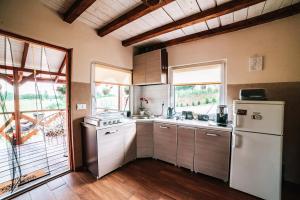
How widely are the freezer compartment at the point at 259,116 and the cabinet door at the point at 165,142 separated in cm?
104

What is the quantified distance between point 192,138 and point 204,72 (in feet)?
4.52

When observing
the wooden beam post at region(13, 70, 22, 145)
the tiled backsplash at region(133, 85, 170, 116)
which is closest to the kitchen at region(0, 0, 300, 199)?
the tiled backsplash at region(133, 85, 170, 116)

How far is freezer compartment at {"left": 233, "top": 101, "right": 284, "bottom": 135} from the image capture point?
5.11 feet

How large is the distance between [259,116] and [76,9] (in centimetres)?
282

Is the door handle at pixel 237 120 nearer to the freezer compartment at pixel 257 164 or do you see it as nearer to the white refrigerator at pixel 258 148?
the white refrigerator at pixel 258 148

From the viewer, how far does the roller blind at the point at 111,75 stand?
263cm

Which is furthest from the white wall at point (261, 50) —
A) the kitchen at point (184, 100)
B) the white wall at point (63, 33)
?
the white wall at point (63, 33)

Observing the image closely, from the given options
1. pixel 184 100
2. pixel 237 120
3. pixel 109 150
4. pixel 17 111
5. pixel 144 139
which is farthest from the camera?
pixel 17 111

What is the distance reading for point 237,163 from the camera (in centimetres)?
180

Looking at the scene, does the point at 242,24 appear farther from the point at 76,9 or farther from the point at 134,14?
the point at 76,9

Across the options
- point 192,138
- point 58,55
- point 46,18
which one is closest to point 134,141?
point 192,138

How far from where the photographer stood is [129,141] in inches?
100

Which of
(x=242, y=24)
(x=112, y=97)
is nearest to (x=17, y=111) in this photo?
(x=112, y=97)

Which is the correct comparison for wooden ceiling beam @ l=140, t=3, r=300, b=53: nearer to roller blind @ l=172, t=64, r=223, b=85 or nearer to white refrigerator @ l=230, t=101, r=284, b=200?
roller blind @ l=172, t=64, r=223, b=85
